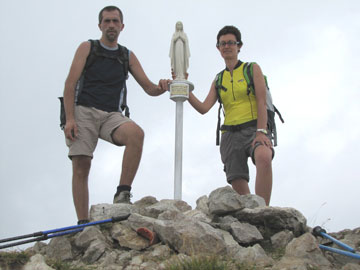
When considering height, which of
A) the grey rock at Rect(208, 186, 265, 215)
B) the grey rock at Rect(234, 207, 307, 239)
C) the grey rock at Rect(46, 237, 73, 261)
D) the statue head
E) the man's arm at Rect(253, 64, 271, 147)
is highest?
the statue head

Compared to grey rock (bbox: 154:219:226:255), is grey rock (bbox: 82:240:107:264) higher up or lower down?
lower down

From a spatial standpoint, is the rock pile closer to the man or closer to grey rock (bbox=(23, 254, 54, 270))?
grey rock (bbox=(23, 254, 54, 270))

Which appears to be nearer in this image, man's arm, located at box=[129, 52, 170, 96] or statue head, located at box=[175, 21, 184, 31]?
man's arm, located at box=[129, 52, 170, 96]

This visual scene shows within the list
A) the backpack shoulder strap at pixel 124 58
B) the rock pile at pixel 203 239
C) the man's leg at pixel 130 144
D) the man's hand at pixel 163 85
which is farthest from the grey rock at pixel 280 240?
the backpack shoulder strap at pixel 124 58

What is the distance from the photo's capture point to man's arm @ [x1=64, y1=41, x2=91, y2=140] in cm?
773

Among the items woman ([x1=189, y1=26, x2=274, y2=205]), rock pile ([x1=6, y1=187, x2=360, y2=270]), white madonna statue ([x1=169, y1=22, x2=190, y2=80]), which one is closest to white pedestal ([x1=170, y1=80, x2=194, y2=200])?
white madonna statue ([x1=169, y1=22, x2=190, y2=80])

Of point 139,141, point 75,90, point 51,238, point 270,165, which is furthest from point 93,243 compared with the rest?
point 270,165

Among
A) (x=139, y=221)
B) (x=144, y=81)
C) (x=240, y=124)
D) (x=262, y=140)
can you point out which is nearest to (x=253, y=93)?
(x=240, y=124)

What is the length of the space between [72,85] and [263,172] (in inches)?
125

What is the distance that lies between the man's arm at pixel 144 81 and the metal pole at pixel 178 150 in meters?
1.14

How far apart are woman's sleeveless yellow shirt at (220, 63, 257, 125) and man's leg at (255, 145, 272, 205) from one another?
67 centimetres

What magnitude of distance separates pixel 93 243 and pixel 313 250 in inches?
111

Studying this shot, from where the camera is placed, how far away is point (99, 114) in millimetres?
7910

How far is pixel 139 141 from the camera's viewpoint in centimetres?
785
